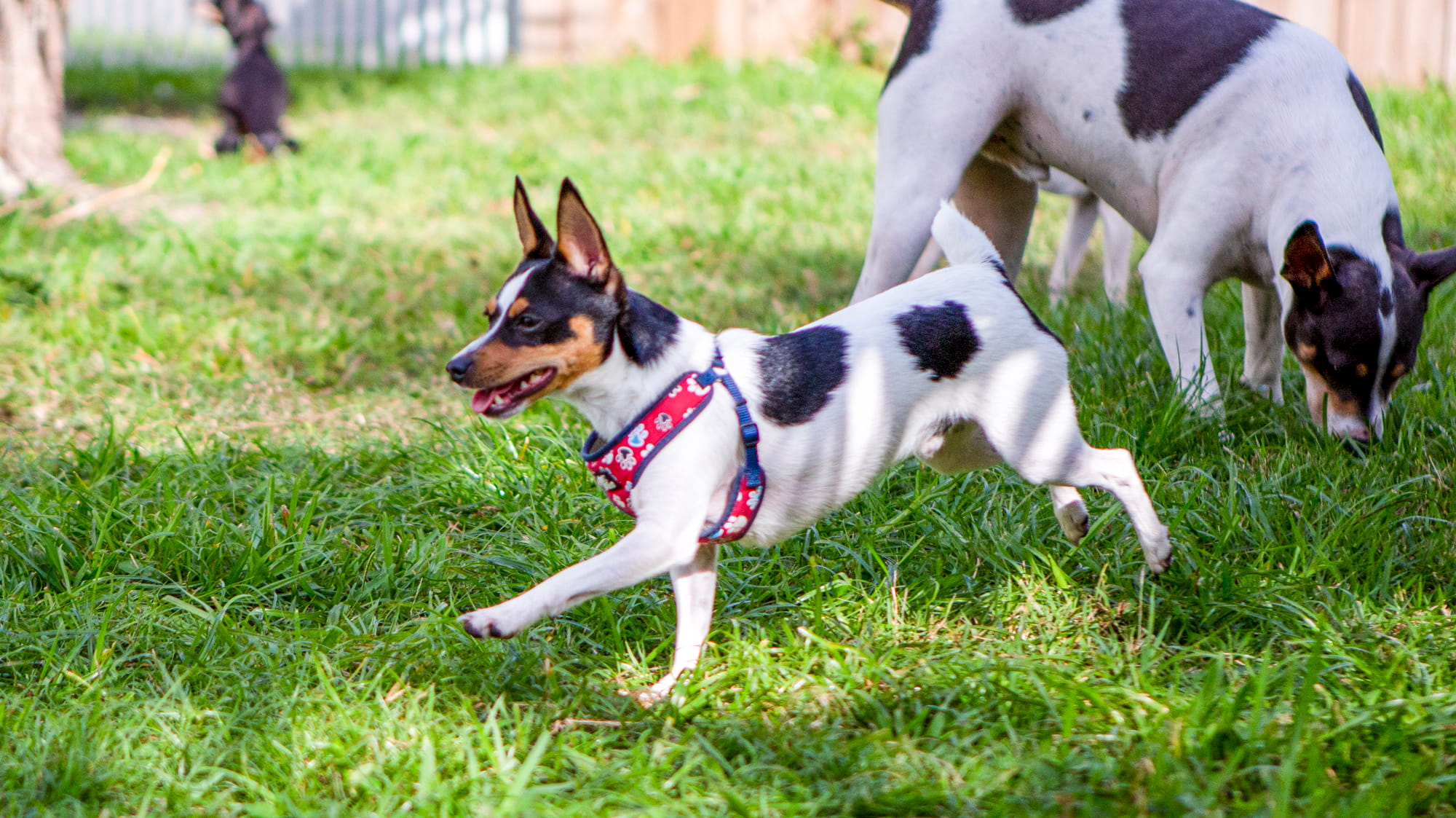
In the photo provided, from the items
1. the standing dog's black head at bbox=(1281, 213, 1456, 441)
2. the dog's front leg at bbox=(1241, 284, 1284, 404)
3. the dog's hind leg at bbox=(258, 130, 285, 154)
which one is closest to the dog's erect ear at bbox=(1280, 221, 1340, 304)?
the standing dog's black head at bbox=(1281, 213, 1456, 441)

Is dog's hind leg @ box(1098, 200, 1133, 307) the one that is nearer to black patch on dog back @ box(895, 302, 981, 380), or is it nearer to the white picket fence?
black patch on dog back @ box(895, 302, 981, 380)

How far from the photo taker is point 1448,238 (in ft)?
16.9

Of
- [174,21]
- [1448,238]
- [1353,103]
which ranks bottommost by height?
[174,21]

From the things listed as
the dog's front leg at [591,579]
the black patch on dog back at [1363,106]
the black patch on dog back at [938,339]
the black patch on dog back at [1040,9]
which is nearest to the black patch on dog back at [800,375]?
the black patch on dog back at [938,339]

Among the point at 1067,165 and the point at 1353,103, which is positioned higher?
the point at 1353,103

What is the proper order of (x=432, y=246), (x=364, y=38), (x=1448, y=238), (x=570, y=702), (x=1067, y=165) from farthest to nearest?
(x=364, y=38)
(x=432, y=246)
(x=1448, y=238)
(x=1067, y=165)
(x=570, y=702)

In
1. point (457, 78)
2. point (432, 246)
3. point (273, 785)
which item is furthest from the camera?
point (457, 78)

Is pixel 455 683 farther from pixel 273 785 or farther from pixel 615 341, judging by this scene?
pixel 615 341

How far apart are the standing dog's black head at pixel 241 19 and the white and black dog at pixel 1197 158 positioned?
5.53 meters

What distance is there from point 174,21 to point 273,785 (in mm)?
12524

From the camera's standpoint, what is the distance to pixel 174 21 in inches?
501

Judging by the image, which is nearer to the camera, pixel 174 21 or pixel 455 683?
pixel 455 683

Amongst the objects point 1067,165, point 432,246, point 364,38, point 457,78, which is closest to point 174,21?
point 364,38

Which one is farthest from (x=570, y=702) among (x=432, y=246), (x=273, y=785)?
(x=432, y=246)
